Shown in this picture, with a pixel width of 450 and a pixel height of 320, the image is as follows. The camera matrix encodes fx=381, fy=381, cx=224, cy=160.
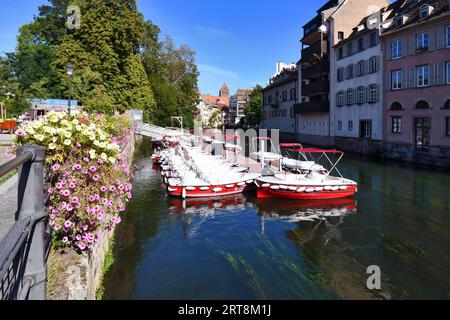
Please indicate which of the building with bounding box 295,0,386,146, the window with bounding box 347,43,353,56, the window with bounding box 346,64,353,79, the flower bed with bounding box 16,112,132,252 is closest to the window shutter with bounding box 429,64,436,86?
the window with bounding box 346,64,353,79

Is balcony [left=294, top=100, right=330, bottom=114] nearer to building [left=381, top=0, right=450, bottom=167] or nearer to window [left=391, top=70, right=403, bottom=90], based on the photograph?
building [left=381, top=0, right=450, bottom=167]

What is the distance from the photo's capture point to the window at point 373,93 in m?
34.9

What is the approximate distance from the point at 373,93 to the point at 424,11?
8.36m

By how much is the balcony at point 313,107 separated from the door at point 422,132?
47.8 ft

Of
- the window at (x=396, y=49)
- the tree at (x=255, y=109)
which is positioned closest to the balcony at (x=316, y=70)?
the window at (x=396, y=49)

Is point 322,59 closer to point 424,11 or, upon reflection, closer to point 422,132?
point 424,11

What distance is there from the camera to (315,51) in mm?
46094

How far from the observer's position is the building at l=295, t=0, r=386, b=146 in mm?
41281

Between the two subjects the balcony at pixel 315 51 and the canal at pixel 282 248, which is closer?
the canal at pixel 282 248

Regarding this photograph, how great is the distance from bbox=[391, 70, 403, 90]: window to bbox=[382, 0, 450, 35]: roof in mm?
3394

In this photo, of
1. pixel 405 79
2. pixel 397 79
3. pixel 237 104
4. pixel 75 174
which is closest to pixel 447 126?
pixel 405 79

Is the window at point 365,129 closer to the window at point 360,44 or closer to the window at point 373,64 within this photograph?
the window at point 373,64

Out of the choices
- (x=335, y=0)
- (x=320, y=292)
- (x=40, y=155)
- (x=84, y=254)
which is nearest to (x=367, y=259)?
(x=320, y=292)
